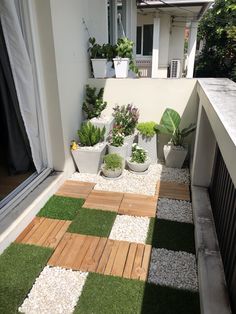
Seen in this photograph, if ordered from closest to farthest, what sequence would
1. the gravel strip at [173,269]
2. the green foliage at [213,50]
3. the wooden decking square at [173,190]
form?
the gravel strip at [173,269] → the wooden decking square at [173,190] → the green foliage at [213,50]

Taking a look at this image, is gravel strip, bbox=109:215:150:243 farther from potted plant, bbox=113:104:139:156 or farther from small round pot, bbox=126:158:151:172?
potted plant, bbox=113:104:139:156

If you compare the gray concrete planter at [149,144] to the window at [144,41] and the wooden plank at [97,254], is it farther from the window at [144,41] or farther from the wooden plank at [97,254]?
the window at [144,41]

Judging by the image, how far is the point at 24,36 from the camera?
3133mm

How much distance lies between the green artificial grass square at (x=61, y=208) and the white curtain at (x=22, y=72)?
0.53m

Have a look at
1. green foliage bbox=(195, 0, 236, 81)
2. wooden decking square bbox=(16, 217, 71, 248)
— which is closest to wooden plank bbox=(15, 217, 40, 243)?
wooden decking square bbox=(16, 217, 71, 248)

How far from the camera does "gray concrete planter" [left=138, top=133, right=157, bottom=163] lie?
4.45 meters

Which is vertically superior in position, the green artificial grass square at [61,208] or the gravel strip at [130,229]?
the green artificial grass square at [61,208]

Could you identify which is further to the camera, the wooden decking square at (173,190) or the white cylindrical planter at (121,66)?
the white cylindrical planter at (121,66)

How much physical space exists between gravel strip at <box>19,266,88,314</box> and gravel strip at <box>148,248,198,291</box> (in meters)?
0.62

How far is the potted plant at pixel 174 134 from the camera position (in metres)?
4.28

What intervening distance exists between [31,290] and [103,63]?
142 inches

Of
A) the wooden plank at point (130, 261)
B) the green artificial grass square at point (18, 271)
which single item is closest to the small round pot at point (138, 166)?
the wooden plank at point (130, 261)

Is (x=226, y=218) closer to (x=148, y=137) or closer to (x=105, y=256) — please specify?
(x=105, y=256)

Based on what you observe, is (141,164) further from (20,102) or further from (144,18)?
(144,18)
